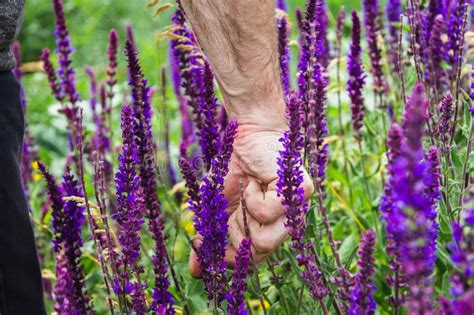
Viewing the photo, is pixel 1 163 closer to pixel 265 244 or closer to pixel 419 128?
pixel 265 244

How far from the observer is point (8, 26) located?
2.20 metres

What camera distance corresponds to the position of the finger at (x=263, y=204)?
1984mm

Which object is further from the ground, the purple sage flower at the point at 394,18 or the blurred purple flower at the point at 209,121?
the purple sage flower at the point at 394,18

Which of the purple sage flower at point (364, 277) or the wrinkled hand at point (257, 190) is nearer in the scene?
the purple sage flower at point (364, 277)

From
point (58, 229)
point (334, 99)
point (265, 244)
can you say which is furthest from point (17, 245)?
point (334, 99)

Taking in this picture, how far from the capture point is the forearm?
2215 mm

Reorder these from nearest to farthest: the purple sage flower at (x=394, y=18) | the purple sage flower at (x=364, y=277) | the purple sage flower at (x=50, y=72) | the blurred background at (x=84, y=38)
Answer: the purple sage flower at (x=364, y=277) → the purple sage flower at (x=50, y=72) → the purple sage flower at (x=394, y=18) → the blurred background at (x=84, y=38)

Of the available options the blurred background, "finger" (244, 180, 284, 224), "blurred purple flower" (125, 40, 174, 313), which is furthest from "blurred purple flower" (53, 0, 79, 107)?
the blurred background

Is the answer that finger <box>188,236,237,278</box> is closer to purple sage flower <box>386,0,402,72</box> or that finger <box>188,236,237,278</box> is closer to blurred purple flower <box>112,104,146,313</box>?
blurred purple flower <box>112,104,146,313</box>

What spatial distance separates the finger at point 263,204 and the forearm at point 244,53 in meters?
0.22

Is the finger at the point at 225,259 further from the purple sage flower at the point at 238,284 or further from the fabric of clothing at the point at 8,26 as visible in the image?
the fabric of clothing at the point at 8,26

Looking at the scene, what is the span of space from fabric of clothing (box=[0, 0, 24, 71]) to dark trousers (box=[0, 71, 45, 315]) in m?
0.04

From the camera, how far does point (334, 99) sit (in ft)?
16.7

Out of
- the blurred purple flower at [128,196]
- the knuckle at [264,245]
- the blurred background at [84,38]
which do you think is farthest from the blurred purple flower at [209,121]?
the blurred background at [84,38]
